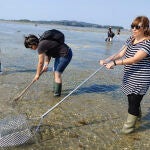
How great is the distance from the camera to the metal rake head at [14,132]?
529cm

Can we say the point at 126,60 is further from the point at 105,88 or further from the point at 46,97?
the point at 105,88

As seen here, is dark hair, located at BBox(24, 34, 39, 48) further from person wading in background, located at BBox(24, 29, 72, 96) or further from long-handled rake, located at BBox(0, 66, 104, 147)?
long-handled rake, located at BBox(0, 66, 104, 147)

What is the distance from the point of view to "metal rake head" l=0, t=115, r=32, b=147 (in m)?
5.29

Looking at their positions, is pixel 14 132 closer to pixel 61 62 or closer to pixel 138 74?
pixel 138 74

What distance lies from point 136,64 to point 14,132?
2.45 m

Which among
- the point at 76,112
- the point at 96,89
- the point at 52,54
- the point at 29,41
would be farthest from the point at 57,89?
the point at 29,41

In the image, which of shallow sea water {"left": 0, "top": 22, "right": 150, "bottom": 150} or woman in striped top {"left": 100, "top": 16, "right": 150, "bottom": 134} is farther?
shallow sea water {"left": 0, "top": 22, "right": 150, "bottom": 150}

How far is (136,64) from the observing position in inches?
226

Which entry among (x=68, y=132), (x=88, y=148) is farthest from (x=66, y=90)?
(x=88, y=148)

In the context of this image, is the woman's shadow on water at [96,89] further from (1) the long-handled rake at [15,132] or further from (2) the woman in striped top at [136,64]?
(1) the long-handled rake at [15,132]

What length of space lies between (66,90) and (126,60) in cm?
386

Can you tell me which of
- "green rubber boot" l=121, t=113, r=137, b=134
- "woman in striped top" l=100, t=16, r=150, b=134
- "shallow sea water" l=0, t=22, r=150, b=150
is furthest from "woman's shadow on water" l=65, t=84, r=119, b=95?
"woman in striped top" l=100, t=16, r=150, b=134

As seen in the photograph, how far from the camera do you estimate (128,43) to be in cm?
601

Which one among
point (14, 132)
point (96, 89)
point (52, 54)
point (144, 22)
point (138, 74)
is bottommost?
point (96, 89)
